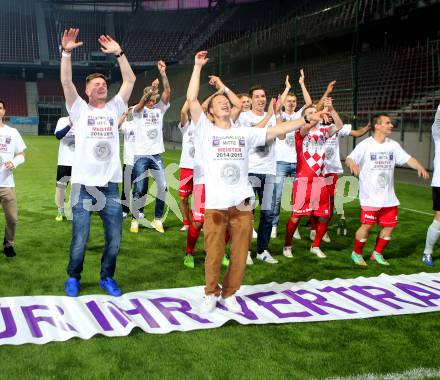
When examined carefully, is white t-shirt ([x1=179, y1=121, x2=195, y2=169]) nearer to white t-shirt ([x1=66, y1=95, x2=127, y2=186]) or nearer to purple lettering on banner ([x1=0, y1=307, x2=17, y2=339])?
white t-shirt ([x1=66, y1=95, x2=127, y2=186])

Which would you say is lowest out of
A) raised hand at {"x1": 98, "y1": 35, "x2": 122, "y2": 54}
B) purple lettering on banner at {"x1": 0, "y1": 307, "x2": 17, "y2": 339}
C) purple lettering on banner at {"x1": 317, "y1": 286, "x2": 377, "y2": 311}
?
purple lettering on banner at {"x1": 317, "y1": 286, "x2": 377, "y2": 311}

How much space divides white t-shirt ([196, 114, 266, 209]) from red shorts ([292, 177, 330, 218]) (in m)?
2.28

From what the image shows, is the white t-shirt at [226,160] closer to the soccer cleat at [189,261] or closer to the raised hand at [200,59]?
the raised hand at [200,59]

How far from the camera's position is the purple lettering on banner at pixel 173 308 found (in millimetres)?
4527

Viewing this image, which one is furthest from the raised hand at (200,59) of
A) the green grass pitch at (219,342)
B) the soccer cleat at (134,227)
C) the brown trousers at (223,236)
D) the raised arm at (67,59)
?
the soccer cleat at (134,227)

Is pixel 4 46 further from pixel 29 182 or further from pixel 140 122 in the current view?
pixel 140 122

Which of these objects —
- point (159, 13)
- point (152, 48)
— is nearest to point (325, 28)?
point (152, 48)

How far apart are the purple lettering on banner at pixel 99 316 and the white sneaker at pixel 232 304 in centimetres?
106

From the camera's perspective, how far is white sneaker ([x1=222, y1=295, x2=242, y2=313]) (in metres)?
4.75

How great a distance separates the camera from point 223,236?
468 centimetres

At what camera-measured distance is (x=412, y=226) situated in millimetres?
9203

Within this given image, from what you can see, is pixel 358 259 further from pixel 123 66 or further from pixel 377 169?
pixel 123 66

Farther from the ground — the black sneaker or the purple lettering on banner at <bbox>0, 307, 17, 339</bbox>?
the black sneaker

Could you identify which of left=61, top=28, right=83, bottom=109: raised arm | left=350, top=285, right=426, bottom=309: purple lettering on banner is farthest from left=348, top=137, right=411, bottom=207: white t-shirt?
left=61, top=28, right=83, bottom=109: raised arm
